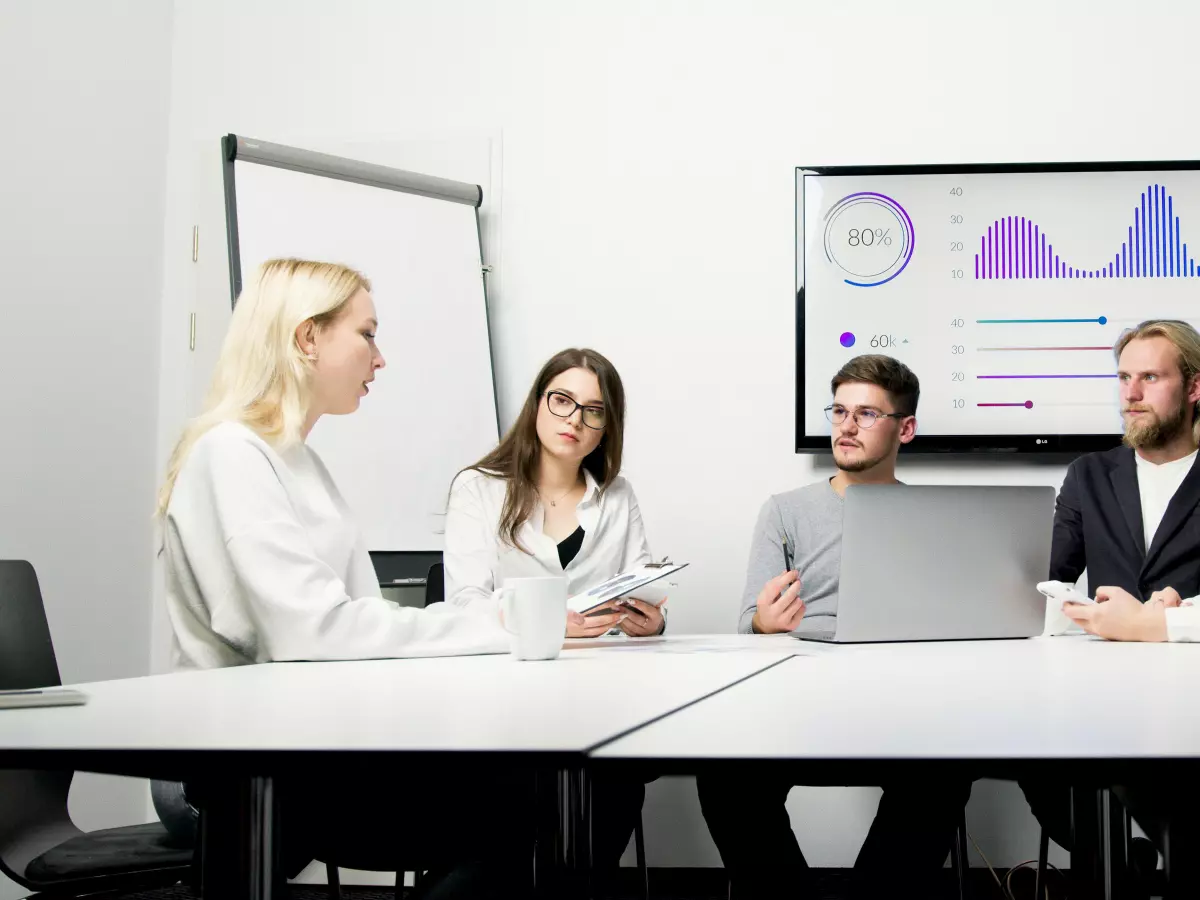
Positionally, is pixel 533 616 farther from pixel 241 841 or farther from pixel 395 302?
pixel 395 302

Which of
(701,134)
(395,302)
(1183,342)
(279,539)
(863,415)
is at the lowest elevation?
(279,539)

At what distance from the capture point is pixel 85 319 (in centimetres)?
313

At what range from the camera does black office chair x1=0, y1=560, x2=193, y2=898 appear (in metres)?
1.61

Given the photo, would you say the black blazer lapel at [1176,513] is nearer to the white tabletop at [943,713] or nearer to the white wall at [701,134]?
the white wall at [701,134]

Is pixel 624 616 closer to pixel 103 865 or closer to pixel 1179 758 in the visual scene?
pixel 103 865

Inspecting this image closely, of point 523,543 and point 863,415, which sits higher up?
point 863,415

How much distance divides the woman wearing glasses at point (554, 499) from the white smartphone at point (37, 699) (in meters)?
1.32

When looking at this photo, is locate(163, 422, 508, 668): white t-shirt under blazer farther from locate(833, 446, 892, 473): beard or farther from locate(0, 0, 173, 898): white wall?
locate(0, 0, 173, 898): white wall

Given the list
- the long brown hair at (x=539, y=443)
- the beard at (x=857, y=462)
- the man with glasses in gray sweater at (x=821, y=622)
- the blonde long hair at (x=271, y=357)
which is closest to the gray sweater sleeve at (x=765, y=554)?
the man with glasses in gray sweater at (x=821, y=622)

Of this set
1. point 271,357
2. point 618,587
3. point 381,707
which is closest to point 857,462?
point 618,587

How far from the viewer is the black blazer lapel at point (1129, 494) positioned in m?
2.59

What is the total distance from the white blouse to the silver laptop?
2.42ft

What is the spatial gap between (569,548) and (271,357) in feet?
3.33

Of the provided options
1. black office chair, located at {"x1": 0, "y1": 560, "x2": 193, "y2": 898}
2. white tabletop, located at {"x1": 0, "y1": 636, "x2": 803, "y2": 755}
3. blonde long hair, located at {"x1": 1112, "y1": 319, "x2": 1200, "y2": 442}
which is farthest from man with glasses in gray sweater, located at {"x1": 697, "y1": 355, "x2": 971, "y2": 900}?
black office chair, located at {"x1": 0, "y1": 560, "x2": 193, "y2": 898}
